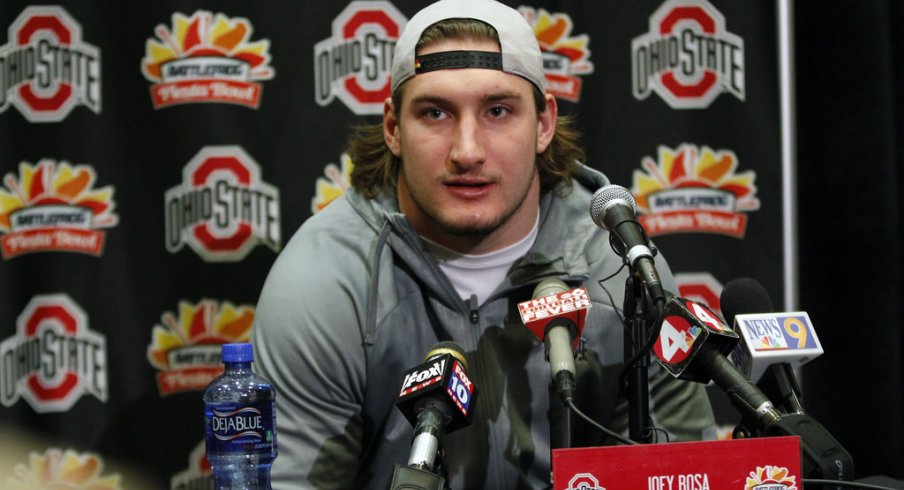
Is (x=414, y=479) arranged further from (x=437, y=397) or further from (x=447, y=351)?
(x=447, y=351)

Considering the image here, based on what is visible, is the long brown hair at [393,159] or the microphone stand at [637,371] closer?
the microphone stand at [637,371]

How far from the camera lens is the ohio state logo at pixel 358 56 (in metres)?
2.70

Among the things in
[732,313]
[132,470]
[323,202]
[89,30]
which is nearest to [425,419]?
[732,313]

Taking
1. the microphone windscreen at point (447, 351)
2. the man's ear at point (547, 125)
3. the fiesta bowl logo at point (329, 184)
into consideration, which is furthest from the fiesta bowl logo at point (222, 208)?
the microphone windscreen at point (447, 351)

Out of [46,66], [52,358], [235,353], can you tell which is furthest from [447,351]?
[46,66]

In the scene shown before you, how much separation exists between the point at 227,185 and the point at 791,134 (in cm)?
165

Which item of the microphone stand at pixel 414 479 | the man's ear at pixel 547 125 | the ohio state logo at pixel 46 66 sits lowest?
the microphone stand at pixel 414 479

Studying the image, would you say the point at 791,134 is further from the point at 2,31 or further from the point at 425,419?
the point at 2,31

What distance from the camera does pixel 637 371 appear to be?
1458mm

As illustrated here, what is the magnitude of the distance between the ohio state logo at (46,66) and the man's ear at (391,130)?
993 mm

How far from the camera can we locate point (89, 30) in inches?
104

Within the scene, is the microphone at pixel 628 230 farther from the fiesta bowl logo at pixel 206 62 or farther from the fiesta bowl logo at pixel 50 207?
the fiesta bowl logo at pixel 50 207

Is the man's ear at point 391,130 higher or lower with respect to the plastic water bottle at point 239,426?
higher

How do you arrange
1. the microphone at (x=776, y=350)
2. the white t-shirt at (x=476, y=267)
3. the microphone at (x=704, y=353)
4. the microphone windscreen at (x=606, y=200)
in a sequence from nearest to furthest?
the microphone at (x=704, y=353) < the microphone at (x=776, y=350) < the microphone windscreen at (x=606, y=200) < the white t-shirt at (x=476, y=267)
